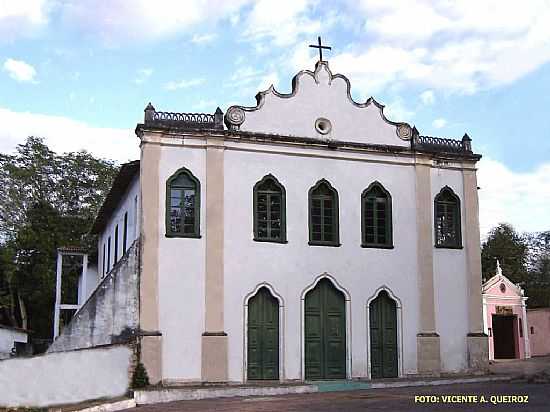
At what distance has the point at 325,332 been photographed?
1900 centimetres

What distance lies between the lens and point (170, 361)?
57.1ft

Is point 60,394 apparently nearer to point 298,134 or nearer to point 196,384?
point 196,384

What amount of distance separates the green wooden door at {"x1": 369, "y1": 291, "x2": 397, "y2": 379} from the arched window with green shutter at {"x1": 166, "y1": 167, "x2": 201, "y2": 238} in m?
5.21

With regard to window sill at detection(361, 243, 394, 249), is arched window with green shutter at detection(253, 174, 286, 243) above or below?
above

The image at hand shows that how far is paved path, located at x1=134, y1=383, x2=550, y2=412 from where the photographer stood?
1285 centimetres

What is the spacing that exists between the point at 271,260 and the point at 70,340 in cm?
524

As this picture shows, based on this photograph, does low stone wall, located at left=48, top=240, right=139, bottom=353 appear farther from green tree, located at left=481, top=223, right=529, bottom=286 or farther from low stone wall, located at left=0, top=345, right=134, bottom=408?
green tree, located at left=481, top=223, right=529, bottom=286

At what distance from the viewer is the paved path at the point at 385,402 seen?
42.2ft

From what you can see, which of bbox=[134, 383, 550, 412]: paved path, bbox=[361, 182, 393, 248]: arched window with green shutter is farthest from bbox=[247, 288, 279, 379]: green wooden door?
bbox=[361, 182, 393, 248]: arched window with green shutter

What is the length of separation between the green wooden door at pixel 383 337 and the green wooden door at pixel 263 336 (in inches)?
104

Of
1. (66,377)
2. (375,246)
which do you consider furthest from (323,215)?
(66,377)

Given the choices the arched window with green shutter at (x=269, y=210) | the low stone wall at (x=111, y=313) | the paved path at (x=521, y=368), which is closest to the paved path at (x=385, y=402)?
the low stone wall at (x=111, y=313)

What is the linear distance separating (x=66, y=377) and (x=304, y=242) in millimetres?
6708

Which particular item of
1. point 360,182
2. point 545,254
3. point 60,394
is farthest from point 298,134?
point 545,254
